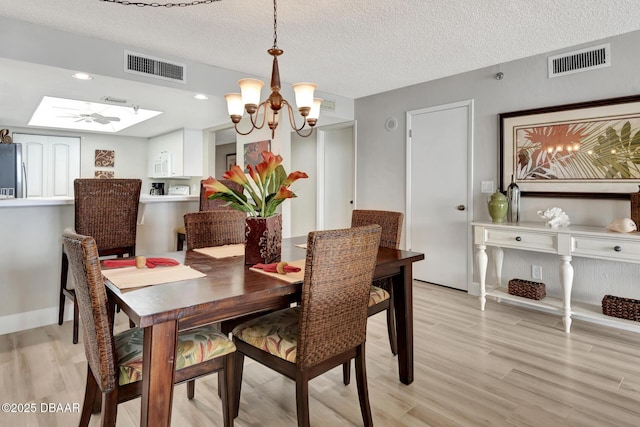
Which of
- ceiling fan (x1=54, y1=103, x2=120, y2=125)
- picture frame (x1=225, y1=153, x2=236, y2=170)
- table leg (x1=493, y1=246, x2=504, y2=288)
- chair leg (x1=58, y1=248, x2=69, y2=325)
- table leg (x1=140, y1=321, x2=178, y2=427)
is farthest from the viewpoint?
picture frame (x1=225, y1=153, x2=236, y2=170)

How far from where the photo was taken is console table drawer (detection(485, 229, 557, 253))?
2949mm

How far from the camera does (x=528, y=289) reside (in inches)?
124

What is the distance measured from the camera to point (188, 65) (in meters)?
3.45

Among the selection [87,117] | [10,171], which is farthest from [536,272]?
[87,117]

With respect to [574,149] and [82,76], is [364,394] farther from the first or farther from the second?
[82,76]

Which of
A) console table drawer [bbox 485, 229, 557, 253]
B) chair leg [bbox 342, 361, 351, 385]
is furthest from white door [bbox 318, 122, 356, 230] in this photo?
chair leg [bbox 342, 361, 351, 385]

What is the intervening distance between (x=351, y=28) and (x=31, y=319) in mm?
3337

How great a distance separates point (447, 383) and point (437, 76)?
312 centimetres

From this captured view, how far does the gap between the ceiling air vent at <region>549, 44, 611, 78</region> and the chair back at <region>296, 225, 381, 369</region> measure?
2.80 m

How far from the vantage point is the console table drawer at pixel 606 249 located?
2543mm

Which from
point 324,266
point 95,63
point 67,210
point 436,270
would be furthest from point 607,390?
point 95,63

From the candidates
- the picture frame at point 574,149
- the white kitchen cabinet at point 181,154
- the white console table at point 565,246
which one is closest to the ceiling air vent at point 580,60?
the picture frame at point 574,149

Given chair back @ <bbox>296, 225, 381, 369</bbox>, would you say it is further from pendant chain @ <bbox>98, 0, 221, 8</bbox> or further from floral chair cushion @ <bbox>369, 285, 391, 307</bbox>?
pendant chain @ <bbox>98, 0, 221, 8</bbox>

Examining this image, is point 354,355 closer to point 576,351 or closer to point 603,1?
point 576,351
